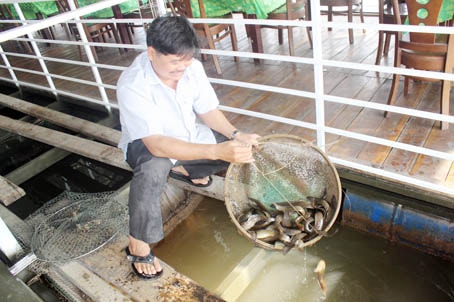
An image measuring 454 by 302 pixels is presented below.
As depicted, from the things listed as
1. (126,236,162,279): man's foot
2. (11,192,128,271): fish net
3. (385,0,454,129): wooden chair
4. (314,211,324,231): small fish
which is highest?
(385,0,454,129): wooden chair

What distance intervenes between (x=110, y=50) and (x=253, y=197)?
14.4ft

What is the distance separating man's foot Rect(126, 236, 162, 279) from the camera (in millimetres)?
1958

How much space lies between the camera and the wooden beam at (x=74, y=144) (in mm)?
2770

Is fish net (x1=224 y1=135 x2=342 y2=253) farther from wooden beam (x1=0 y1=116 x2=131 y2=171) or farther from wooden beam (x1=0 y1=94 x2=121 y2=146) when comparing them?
wooden beam (x1=0 y1=94 x2=121 y2=146)

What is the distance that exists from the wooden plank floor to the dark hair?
1.31m

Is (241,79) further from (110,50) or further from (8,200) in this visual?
(110,50)

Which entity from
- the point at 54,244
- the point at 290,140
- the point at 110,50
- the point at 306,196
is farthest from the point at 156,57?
the point at 110,50

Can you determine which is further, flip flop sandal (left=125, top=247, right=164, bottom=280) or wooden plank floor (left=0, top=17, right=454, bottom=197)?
wooden plank floor (left=0, top=17, right=454, bottom=197)

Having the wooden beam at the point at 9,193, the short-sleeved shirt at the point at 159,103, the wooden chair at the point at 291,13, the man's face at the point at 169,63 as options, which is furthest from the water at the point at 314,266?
the wooden chair at the point at 291,13

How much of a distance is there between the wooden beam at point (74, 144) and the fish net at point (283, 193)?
3.27 ft

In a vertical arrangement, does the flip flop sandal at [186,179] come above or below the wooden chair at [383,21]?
below

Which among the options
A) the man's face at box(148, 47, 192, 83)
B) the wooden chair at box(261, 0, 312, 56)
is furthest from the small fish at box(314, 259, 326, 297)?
the wooden chair at box(261, 0, 312, 56)

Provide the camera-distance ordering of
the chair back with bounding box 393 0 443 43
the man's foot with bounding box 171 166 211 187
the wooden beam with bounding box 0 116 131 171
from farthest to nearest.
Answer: the wooden beam with bounding box 0 116 131 171 → the man's foot with bounding box 171 166 211 187 → the chair back with bounding box 393 0 443 43

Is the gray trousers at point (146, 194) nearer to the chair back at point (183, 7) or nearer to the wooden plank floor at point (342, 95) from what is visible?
the wooden plank floor at point (342, 95)
